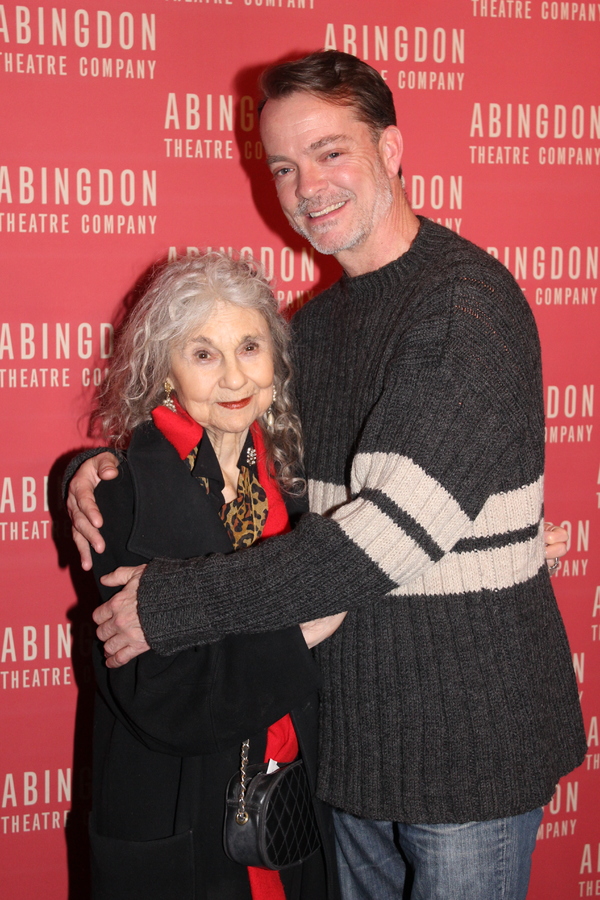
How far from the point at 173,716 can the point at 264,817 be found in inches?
10.2

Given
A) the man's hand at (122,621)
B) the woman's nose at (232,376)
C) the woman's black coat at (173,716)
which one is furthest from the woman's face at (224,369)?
the man's hand at (122,621)

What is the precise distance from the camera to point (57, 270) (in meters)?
2.23

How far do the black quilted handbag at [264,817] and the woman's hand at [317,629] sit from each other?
25 cm

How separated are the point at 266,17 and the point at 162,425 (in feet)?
4.41

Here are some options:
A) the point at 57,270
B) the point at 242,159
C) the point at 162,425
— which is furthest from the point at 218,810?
the point at 242,159

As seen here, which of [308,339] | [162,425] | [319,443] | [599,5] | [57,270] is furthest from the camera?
[599,5]

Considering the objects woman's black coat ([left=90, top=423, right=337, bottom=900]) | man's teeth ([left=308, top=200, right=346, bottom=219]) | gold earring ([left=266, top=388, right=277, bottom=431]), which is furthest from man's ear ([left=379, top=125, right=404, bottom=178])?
woman's black coat ([left=90, top=423, right=337, bottom=900])

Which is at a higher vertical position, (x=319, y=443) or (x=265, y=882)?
(x=319, y=443)

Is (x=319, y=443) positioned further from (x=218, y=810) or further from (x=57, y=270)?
(x=57, y=270)

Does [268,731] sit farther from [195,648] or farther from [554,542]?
[554,542]

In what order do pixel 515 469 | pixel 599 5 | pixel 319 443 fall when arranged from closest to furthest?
1. pixel 515 469
2. pixel 319 443
3. pixel 599 5

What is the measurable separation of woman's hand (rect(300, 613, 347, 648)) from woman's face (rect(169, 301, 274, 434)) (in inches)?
16.8

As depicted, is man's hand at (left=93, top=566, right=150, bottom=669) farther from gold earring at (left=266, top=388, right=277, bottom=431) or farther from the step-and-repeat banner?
the step-and-repeat banner

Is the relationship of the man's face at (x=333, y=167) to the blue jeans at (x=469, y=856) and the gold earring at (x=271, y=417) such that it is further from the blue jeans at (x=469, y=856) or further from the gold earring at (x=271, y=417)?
the blue jeans at (x=469, y=856)
